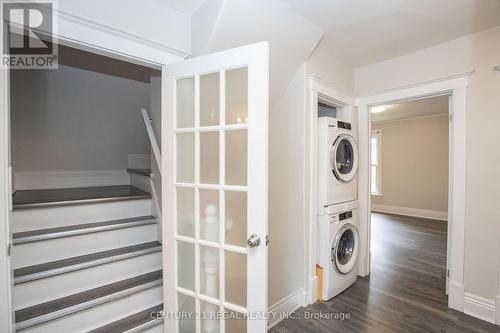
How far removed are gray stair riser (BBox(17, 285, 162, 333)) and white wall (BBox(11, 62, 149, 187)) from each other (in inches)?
80.9

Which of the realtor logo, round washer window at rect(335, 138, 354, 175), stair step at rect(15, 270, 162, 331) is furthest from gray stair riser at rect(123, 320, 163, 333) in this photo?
round washer window at rect(335, 138, 354, 175)

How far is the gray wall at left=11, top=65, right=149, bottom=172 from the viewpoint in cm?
251

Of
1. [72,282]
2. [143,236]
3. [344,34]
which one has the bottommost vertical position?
[72,282]

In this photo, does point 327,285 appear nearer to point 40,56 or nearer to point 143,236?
point 143,236

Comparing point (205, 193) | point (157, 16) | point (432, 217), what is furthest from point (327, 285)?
point (432, 217)

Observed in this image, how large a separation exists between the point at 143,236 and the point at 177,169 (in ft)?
2.90

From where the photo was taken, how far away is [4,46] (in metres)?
0.99

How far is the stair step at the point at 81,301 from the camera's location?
4.12 feet

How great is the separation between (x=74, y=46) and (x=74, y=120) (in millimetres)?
1949

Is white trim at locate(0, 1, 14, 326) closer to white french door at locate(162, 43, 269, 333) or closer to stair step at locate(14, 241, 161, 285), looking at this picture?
stair step at locate(14, 241, 161, 285)

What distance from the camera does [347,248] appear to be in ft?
8.41

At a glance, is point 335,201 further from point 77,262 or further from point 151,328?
point 77,262

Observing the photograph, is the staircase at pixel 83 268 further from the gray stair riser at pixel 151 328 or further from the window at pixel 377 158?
the window at pixel 377 158

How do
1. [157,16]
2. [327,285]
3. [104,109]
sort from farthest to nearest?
[104,109], [327,285], [157,16]
